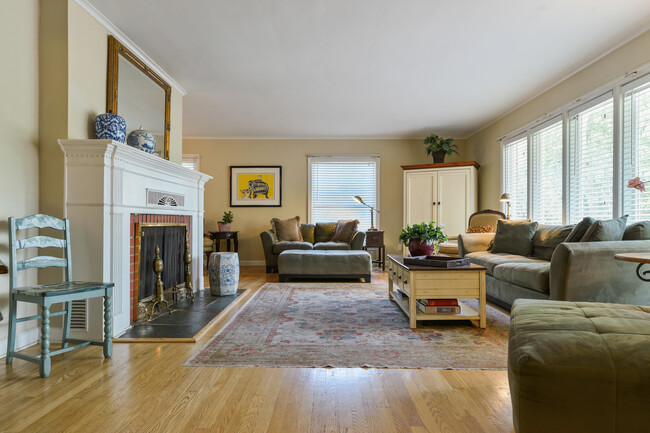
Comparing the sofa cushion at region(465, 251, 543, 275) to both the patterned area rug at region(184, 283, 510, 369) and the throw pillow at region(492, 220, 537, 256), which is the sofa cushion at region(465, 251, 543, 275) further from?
the patterned area rug at region(184, 283, 510, 369)

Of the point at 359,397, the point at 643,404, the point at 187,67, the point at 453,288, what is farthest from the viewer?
the point at 187,67

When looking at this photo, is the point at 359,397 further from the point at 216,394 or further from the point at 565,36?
the point at 565,36

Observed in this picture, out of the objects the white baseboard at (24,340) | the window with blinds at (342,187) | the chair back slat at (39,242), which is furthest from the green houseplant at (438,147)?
the white baseboard at (24,340)

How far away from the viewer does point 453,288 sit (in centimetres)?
282

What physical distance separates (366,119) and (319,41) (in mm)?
2744

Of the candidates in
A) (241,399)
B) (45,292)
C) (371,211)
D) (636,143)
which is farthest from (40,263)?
(371,211)

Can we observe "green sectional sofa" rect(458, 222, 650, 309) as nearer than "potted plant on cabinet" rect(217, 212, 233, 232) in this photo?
Yes

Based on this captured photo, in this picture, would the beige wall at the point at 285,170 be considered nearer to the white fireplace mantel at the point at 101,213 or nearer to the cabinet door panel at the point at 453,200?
the cabinet door panel at the point at 453,200

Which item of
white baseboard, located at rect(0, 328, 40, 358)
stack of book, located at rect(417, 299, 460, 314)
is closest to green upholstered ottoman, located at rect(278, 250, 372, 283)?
stack of book, located at rect(417, 299, 460, 314)

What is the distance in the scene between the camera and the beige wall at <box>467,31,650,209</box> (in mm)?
3385

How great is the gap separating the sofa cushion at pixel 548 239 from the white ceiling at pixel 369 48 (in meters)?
1.68

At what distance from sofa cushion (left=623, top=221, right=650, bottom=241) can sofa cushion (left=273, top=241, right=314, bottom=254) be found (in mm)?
3954

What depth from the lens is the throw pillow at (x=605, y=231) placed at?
279 centimetres

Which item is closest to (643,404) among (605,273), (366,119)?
(605,273)
